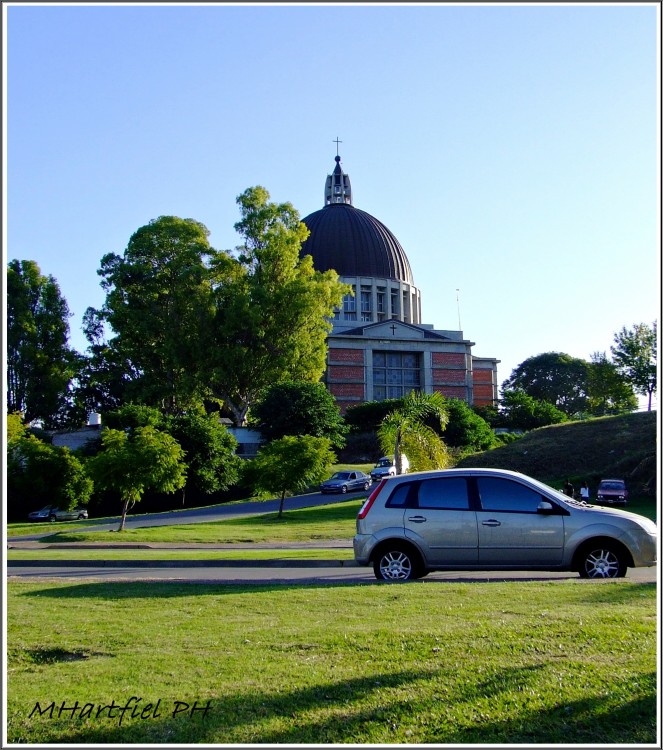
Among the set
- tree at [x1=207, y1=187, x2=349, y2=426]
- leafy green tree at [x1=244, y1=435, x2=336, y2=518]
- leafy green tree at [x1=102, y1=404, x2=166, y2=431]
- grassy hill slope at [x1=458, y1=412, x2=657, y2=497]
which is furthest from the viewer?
tree at [x1=207, y1=187, x2=349, y2=426]

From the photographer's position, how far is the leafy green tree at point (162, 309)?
57250mm

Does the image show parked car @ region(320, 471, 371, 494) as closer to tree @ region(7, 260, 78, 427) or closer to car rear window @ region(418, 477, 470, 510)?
tree @ region(7, 260, 78, 427)

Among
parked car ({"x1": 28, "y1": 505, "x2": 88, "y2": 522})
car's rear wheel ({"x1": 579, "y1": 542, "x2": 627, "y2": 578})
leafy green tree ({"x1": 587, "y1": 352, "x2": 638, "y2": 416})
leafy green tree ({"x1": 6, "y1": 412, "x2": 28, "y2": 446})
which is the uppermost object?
leafy green tree ({"x1": 587, "y1": 352, "x2": 638, "y2": 416})

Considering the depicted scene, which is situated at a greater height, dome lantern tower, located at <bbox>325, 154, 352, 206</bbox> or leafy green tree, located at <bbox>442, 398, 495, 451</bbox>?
dome lantern tower, located at <bbox>325, 154, 352, 206</bbox>

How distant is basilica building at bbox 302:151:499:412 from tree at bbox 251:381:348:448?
2226 centimetres

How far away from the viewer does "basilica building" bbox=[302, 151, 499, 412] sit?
8344cm

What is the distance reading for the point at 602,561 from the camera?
11.6 metres

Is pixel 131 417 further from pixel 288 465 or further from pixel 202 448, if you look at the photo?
pixel 288 465

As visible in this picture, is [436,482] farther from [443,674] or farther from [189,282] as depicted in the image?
[189,282]

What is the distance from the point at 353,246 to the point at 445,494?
287ft

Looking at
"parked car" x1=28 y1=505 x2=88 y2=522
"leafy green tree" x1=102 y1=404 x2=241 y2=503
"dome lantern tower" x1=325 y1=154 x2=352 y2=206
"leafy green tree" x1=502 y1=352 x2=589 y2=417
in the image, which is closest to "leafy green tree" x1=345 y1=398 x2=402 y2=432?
"leafy green tree" x1=102 y1=404 x2=241 y2=503

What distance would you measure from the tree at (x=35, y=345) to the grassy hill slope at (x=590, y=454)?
3165 cm

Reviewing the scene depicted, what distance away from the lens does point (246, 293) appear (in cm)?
5681

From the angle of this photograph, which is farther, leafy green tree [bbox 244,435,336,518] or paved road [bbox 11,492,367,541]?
leafy green tree [bbox 244,435,336,518]
